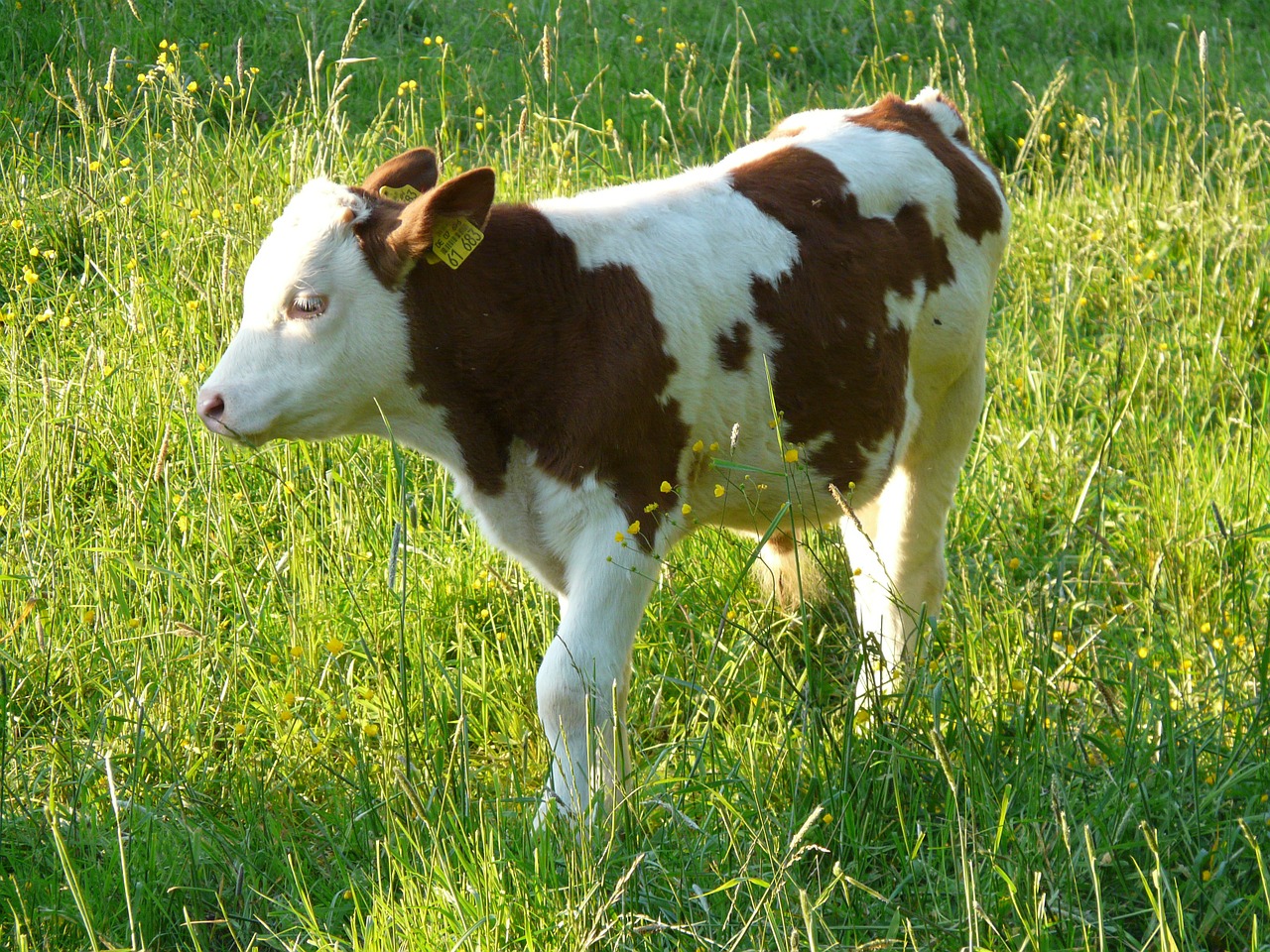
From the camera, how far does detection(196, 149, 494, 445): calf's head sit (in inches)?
112

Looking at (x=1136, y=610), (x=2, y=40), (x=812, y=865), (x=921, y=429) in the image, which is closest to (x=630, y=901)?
(x=812, y=865)

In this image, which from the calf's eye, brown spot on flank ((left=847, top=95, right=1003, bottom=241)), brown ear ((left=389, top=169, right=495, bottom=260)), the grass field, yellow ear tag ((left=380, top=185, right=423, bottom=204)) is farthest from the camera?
brown spot on flank ((left=847, top=95, right=1003, bottom=241))

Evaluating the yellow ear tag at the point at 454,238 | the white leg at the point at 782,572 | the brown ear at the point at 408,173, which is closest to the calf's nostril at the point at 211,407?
the yellow ear tag at the point at 454,238

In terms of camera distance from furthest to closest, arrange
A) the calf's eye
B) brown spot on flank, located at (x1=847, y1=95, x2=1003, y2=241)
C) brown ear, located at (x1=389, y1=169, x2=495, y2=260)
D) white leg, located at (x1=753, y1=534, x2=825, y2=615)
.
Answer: white leg, located at (x1=753, y1=534, x2=825, y2=615) → brown spot on flank, located at (x1=847, y1=95, x2=1003, y2=241) → the calf's eye → brown ear, located at (x1=389, y1=169, x2=495, y2=260)

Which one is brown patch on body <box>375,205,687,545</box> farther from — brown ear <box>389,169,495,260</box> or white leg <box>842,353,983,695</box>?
white leg <box>842,353,983,695</box>

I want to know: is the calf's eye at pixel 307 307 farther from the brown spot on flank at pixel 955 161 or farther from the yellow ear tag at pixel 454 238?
the brown spot on flank at pixel 955 161

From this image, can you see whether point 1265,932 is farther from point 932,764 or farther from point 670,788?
point 670,788

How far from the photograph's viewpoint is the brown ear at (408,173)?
323cm

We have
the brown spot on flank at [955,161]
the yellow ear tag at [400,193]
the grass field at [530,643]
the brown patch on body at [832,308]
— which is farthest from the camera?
the brown spot on flank at [955,161]

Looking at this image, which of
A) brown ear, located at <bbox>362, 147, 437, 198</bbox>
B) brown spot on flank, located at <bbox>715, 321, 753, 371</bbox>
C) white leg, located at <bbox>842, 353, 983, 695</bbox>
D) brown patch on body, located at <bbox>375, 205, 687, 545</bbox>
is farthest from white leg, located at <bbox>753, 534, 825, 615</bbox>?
brown ear, located at <bbox>362, 147, 437, 198</bbox>

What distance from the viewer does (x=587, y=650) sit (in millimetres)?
2967

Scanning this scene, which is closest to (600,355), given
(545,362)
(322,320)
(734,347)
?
(545,362)

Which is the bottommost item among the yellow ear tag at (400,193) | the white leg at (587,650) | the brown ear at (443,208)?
the white leg at (587,650)

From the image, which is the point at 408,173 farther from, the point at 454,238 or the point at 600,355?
the point at 600,355
